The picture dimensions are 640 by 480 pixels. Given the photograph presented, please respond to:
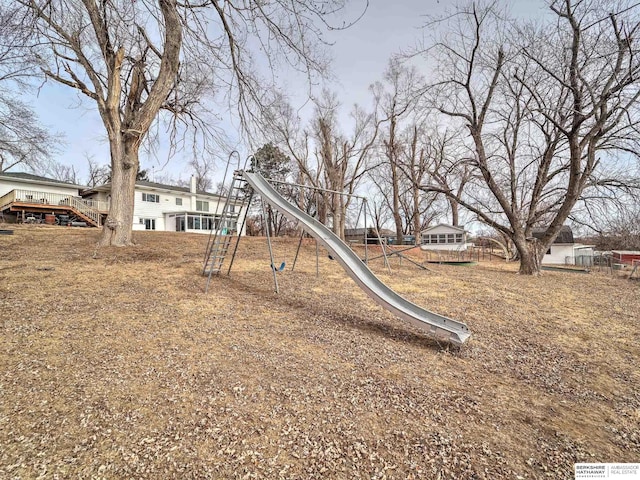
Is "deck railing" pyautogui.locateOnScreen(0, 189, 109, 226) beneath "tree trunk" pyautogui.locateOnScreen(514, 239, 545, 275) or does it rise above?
above

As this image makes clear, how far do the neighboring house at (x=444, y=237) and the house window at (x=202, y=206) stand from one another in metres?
22.9

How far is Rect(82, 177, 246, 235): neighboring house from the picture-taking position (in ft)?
81.4

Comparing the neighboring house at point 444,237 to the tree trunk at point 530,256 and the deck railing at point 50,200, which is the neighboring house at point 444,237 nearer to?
the tree trunk at point 530,256

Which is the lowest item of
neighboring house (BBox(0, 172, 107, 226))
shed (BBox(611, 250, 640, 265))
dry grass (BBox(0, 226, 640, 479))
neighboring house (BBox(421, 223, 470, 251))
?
dry grass (BBox(0, 226, 640, 479))

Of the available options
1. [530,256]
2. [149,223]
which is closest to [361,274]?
[530,256]

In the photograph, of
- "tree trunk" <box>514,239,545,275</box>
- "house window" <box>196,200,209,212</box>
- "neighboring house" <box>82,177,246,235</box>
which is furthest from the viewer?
"house window" <box>196,200,209,212</box>

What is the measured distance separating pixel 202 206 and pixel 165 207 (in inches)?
144

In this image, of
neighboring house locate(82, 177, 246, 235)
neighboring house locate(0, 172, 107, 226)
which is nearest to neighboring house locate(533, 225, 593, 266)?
neighboring house locate(82, 177, 246, 235)

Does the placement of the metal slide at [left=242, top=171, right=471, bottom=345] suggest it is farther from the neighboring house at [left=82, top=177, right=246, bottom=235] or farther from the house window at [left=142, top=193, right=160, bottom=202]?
the house window at [left=142, top=193, right=160, bottom=202]

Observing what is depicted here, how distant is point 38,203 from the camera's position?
1994cm

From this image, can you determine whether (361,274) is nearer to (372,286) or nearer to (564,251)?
(372,286)

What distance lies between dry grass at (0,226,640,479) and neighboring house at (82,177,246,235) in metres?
20.8

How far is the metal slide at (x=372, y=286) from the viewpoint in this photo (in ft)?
12.5

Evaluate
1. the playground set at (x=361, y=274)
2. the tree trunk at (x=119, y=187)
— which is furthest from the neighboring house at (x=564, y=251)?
the tree trunk at (x=119, y=187)
